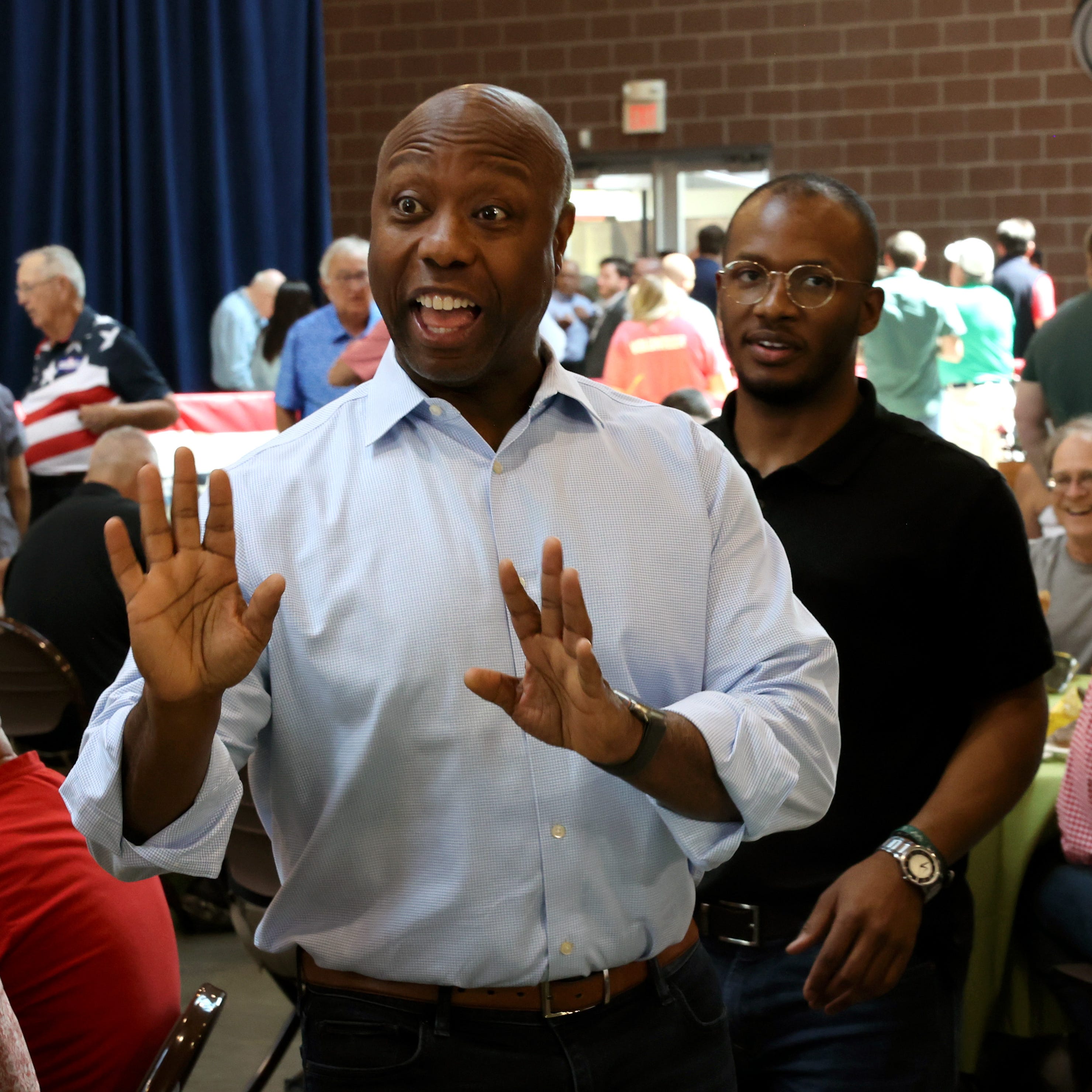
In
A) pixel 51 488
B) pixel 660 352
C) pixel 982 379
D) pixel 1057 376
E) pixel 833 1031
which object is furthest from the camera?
pixel 982 379

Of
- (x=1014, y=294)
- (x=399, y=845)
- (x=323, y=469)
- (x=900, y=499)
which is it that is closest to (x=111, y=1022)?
(x=399, y=845)

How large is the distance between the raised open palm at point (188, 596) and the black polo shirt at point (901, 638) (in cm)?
74

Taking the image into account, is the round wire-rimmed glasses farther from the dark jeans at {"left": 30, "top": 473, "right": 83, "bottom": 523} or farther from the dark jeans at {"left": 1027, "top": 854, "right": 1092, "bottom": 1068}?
the dark jeans at {"left": 30, "top": 473, "right": 83, "bottom": 523}

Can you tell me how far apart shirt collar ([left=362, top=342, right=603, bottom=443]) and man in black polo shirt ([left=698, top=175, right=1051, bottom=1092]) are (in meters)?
0.41

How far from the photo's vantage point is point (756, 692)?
1.17 meters

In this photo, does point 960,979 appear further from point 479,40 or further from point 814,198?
point 479,40

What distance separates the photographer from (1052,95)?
9539 mm

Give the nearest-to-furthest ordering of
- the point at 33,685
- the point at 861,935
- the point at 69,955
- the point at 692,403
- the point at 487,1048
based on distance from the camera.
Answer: the point at 487,1048 → the point at 861,935 → the point at 69,955 → the point at 33,685 → the point at 692,403

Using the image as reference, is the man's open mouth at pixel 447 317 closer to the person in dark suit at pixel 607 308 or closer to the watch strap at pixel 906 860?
the watch strap at pixel 906 860

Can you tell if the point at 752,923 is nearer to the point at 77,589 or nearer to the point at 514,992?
the point at 514,992

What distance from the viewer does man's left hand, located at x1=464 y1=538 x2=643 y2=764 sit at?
101cm

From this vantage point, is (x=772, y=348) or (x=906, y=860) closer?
(x=906, y=860)

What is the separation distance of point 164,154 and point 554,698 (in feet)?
25.8

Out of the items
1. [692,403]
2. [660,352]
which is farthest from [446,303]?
[660,352]
